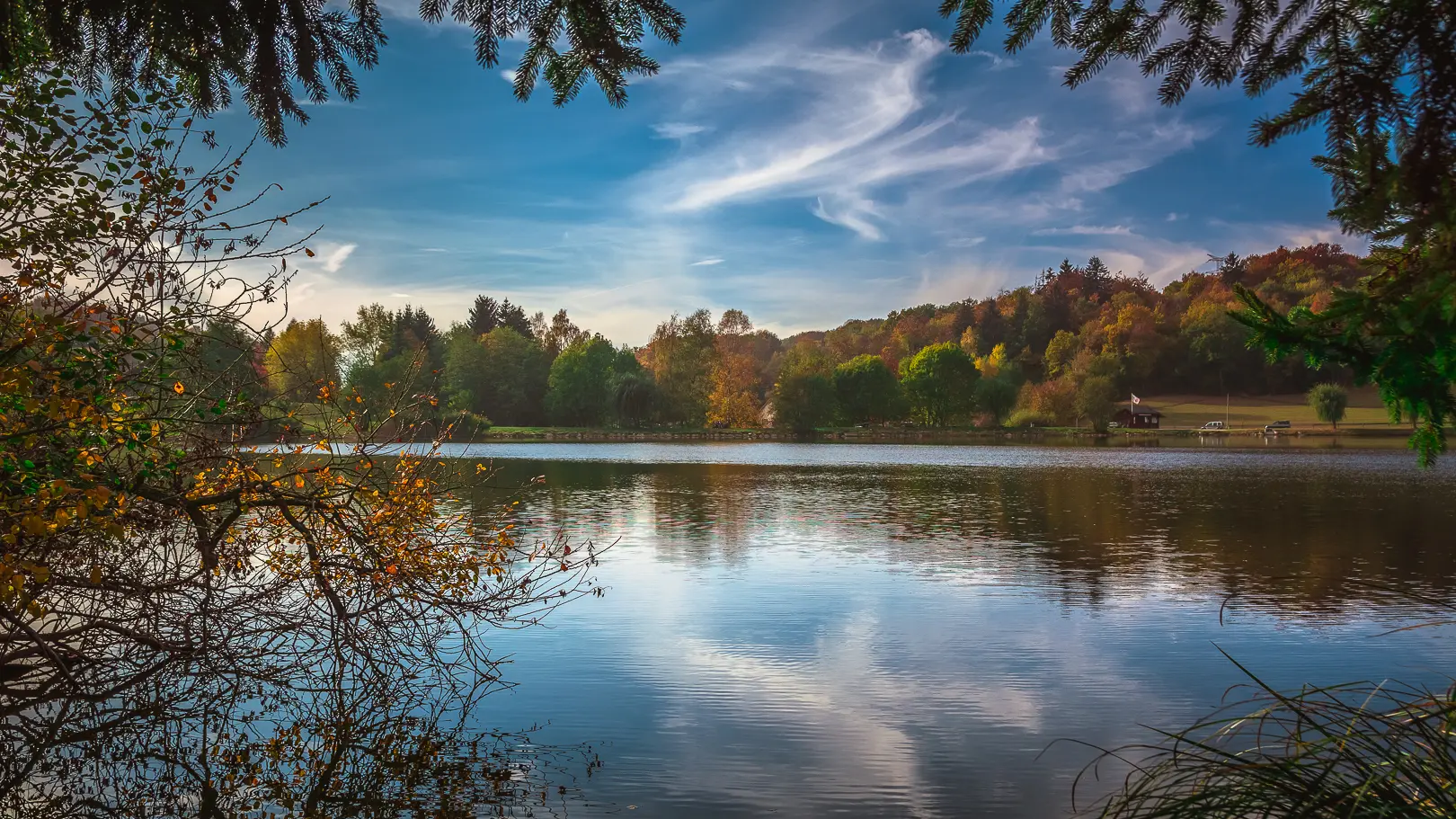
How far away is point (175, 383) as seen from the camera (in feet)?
22.6

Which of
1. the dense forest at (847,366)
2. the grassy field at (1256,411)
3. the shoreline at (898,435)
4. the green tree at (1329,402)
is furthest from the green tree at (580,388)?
the green tree at (1329,402)

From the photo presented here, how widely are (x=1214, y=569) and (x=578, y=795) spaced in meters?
11.6

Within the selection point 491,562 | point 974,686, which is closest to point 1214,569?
point 974,686

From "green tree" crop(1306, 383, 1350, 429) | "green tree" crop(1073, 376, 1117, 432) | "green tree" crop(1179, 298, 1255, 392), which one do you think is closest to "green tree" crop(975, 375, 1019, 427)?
"green tree" crop(1073, 376, 1117, 432)

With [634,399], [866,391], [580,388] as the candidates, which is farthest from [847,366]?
[580,388]

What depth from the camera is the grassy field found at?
297 ft

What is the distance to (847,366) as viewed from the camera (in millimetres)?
94750

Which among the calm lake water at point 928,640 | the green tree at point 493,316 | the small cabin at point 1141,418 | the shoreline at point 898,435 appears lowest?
the calm lake water at point 928,640

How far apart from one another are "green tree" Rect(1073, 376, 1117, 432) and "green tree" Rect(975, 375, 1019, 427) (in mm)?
6160

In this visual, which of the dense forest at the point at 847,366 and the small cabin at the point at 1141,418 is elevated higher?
the dense forest at the point at 847,366

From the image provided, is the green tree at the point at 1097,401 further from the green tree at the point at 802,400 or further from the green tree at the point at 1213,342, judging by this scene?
the green tree at the point at 1213,342

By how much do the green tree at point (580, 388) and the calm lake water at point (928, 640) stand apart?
6746cm

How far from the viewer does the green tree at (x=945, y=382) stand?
93.4 metres

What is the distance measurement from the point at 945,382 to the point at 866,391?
7505mm
